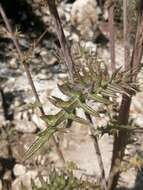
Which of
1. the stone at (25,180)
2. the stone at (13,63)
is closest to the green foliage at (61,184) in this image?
the stone at (25,180)

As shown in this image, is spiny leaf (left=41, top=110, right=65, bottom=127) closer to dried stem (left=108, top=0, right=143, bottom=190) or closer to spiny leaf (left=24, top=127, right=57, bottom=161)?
spiny leaf (left=24, top=127, right=57, bottom=161)

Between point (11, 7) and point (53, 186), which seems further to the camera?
point (11, 7)

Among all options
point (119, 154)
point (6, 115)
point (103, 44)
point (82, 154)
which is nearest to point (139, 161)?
point (119, 154)

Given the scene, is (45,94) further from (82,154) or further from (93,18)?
(93,18)

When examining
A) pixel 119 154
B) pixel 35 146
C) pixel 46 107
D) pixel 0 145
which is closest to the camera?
pixel 35 146

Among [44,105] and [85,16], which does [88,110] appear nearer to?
[44,105]

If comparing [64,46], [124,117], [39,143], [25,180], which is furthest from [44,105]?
[39,143]
